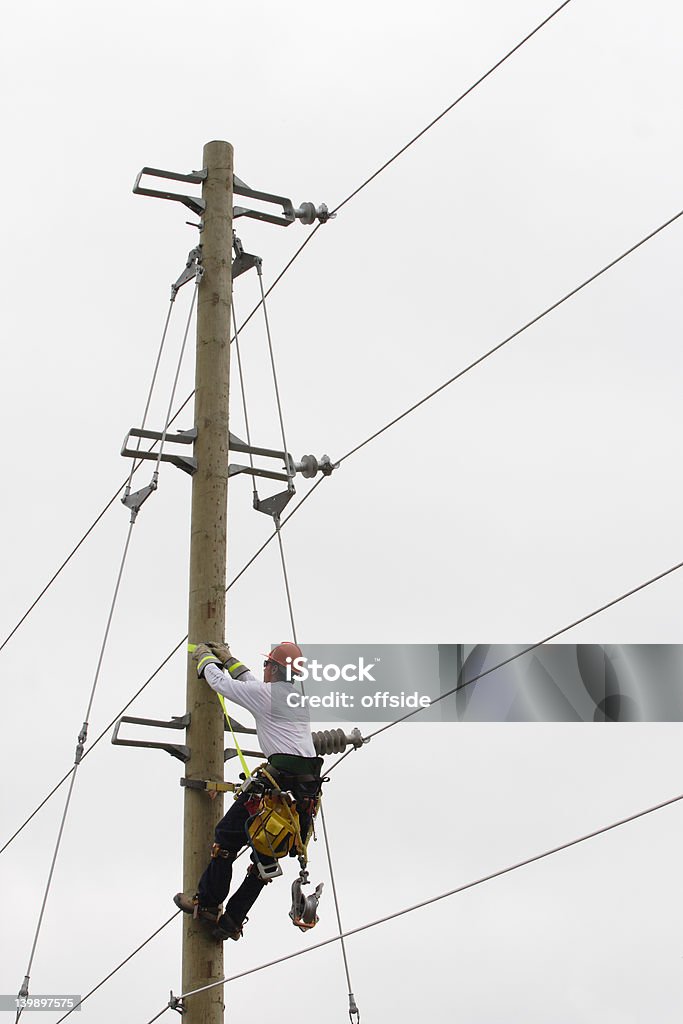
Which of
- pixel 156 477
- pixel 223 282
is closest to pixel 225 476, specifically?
pixel 156 477

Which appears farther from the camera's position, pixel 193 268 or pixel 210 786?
pixel 193 268

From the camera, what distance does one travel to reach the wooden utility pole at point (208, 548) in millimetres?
7570

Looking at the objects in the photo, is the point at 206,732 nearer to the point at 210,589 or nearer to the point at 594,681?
the point at 210,589

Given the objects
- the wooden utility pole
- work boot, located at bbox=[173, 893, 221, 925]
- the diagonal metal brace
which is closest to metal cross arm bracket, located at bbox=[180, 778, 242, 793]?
the wooden utility pole

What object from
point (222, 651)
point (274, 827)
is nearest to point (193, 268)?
point (222, 651)

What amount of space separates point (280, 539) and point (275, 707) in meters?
1.56

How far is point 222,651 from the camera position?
7.76 metres

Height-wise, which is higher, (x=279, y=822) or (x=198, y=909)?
(x=279, y=822)

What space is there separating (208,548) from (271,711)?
1093mm

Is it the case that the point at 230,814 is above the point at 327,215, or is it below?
below

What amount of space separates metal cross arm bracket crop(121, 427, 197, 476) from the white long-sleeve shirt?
133 cm

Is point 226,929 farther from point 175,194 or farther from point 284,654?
point 175,194

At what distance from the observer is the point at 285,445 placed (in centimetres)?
874

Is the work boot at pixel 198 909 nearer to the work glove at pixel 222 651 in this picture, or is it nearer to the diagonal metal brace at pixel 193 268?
the work glove at pixel 222 651
